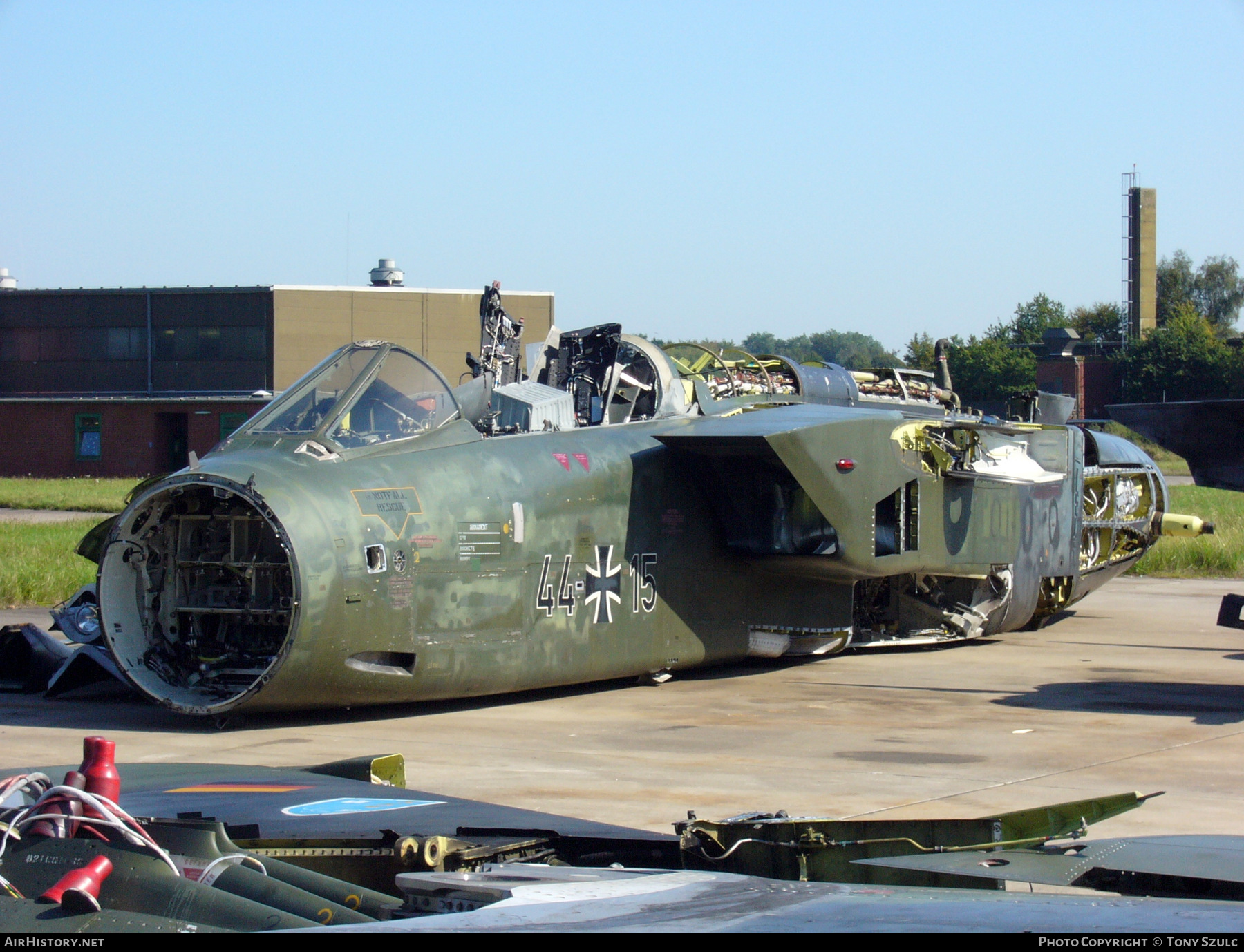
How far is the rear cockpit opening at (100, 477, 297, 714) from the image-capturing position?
33.0 ft

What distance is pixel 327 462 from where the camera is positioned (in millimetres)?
9836

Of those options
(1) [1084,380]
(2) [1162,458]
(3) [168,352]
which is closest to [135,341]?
(3) [168,352]

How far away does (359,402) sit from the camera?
33.8 ft

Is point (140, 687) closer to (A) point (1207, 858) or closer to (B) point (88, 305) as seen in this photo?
(A) point (1207, 858)

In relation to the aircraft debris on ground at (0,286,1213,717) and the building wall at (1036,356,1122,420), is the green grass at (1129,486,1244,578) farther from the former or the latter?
the building wall at (1036,356,1122,420)

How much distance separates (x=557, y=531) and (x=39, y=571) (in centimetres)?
1128

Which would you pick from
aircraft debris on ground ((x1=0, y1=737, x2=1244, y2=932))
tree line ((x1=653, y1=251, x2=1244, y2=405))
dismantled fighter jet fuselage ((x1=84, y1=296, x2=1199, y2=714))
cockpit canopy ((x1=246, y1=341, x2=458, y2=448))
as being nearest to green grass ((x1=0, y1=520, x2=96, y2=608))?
dismantled fighter jet fuselage ((x1=84, y1=296, x2=1199, y2=714))

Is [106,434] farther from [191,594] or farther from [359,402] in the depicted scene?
[359,402]

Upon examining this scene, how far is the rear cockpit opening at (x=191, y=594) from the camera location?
A: 10062 mm

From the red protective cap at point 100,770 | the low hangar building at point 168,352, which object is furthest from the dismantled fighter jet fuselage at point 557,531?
the low hangar building at point 168,352

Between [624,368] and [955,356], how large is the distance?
73.6 m

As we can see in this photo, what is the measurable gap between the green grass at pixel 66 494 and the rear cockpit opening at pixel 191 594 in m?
25.6

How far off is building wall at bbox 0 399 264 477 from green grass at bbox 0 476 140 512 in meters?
0.93

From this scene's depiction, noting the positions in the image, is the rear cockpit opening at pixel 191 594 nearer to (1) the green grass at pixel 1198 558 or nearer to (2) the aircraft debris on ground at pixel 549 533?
(2) the aircraft debris on ground at pixel 549 533
